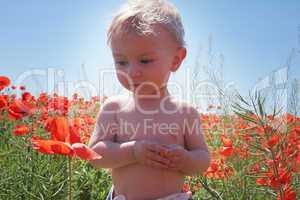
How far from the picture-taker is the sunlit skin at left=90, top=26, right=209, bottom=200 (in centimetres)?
109

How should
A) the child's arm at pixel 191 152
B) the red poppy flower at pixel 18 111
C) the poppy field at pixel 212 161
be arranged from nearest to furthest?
1. the poppy field at pixel 212 161
2. the child's arm at pixel 191 152
3. the red poppy flower at pixel 18 111

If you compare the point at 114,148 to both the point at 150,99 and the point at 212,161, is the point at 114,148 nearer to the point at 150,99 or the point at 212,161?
the point at 150,99

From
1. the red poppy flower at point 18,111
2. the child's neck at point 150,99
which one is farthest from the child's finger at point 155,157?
the red poppy flower at point 18,111

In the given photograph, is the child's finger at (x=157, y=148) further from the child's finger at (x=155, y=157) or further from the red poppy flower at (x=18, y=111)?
the red poppy flower at (x=18, y=111)

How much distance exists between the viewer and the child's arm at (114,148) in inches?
42.0

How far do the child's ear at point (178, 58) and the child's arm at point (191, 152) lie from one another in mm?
134

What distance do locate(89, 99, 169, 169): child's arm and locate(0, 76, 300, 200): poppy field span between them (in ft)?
0.27

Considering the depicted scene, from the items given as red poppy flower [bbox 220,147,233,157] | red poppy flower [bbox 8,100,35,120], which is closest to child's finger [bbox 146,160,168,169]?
red poppy flower [bbox 220,147,233,157]

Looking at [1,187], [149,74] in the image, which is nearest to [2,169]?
[1,187]

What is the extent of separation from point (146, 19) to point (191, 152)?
0.39 metres

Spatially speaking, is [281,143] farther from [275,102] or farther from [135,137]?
[135,137]

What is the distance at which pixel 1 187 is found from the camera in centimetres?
167

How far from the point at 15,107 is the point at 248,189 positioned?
1.25 metres

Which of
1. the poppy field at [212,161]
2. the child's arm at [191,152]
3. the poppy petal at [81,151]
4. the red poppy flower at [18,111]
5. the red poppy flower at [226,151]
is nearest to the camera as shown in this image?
the poppy petal at [81,151]
